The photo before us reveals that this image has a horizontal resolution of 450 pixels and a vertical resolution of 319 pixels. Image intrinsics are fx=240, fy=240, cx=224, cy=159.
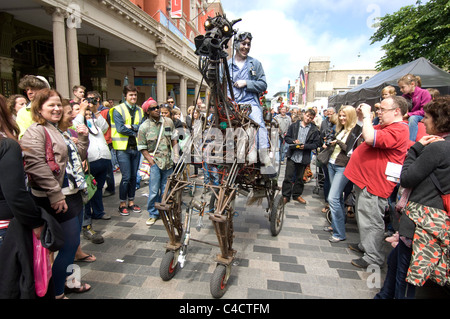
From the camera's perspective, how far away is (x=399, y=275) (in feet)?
7.02

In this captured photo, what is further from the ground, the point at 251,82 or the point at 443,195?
the point at 251,82

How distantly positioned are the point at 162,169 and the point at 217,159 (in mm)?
1771

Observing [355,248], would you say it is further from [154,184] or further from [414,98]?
[154,184]

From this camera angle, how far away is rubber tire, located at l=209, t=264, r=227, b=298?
96.7 inches

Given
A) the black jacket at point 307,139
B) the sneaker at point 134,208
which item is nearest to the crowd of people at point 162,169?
the sneaker at point 134,208

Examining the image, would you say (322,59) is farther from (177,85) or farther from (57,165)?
(57,165)

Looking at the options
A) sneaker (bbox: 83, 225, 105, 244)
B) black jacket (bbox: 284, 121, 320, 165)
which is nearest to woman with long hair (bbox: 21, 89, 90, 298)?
sneaker (bbox: 83, 225, 105, 244)

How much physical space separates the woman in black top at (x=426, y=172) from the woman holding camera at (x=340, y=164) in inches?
63.9

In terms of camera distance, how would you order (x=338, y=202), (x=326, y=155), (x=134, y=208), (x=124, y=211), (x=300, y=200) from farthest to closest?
1. (x=300, y=200)
2. (x=134, y=208)
3. (x=124, y=211)
4. (x=326, y=155)
5. (x=338, y=202)

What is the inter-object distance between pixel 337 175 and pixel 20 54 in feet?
37.6

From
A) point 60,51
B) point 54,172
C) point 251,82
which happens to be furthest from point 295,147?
point 60,51
